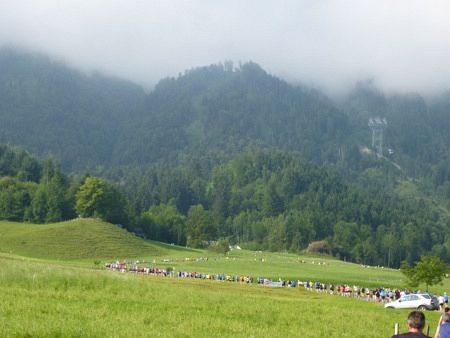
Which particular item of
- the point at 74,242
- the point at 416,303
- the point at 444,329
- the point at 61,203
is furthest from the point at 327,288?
the point at 61,203

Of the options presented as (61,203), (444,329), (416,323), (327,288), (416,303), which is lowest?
(327,288)

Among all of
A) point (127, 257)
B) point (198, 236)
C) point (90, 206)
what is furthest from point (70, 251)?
point (198, 236)

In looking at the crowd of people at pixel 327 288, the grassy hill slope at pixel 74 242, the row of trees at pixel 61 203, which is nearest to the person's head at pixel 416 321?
the crowd of people at pixel 327 288

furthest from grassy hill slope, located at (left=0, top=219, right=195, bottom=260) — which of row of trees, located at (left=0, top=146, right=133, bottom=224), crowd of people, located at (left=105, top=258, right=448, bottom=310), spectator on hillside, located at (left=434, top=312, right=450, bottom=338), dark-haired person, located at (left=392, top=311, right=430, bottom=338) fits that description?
Result: dark-haired person, located at (left=392, top=311, right=430, bottom=338)

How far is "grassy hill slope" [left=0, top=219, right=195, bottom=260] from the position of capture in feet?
362

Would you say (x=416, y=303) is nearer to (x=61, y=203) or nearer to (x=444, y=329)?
(x=444, y=329)

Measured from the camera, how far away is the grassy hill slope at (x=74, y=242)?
110188 millimetres

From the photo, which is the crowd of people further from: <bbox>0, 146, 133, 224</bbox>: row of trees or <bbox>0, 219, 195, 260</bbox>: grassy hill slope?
<bbox>0, 146, 133, 224</bbox>: row of trees

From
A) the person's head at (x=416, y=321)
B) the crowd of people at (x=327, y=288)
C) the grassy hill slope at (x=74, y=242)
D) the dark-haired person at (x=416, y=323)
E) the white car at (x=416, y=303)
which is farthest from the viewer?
the grassy hill slope at (x=74, y=242)

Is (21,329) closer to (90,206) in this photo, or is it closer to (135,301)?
(135,301)

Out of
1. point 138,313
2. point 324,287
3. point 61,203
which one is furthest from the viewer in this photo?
point 61,203

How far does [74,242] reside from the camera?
117062mm

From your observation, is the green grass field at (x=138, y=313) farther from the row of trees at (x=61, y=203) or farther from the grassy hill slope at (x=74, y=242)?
the row of trees at (x=61, y=203)

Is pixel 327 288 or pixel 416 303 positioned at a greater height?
pixel 416 303
